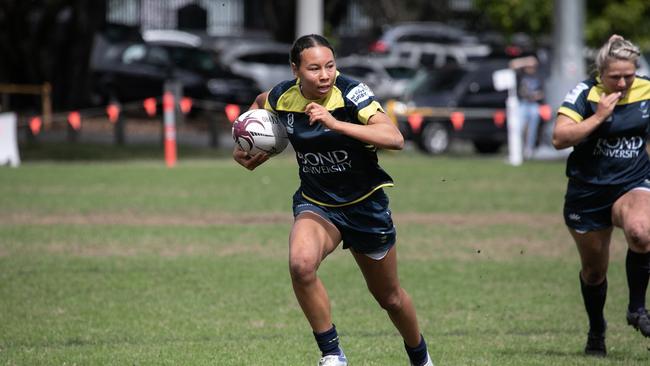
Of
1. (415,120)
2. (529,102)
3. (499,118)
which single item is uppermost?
(529,102)

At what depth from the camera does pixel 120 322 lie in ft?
30.9

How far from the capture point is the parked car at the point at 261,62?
33.3 metres

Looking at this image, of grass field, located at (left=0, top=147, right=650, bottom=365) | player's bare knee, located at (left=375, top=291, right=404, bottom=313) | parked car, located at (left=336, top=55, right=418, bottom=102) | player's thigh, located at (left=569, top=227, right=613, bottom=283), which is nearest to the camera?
player's bare knee, located at (left=375, top=291, right=404, bottom=313)

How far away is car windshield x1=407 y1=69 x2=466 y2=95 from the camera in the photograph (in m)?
27.9

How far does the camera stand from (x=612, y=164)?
8.03 m

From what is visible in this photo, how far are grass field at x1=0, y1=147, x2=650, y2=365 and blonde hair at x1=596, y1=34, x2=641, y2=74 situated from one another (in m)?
1.91

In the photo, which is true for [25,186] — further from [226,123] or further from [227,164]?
[226,123]

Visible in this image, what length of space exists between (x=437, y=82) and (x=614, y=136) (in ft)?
66.5

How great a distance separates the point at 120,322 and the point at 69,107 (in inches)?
1015

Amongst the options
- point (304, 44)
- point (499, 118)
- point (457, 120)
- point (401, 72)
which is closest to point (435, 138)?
point (457, 120)

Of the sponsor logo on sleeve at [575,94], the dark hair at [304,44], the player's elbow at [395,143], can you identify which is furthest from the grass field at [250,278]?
the dark hair at [304,44]

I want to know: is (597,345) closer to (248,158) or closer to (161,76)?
(248,158)

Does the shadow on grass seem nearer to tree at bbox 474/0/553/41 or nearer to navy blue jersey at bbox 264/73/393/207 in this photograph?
tree at bbox 474/0/553/41

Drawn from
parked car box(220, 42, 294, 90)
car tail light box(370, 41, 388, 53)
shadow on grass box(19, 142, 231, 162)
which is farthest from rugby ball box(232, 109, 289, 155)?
car tail light box(370, 41, 388, 53)
